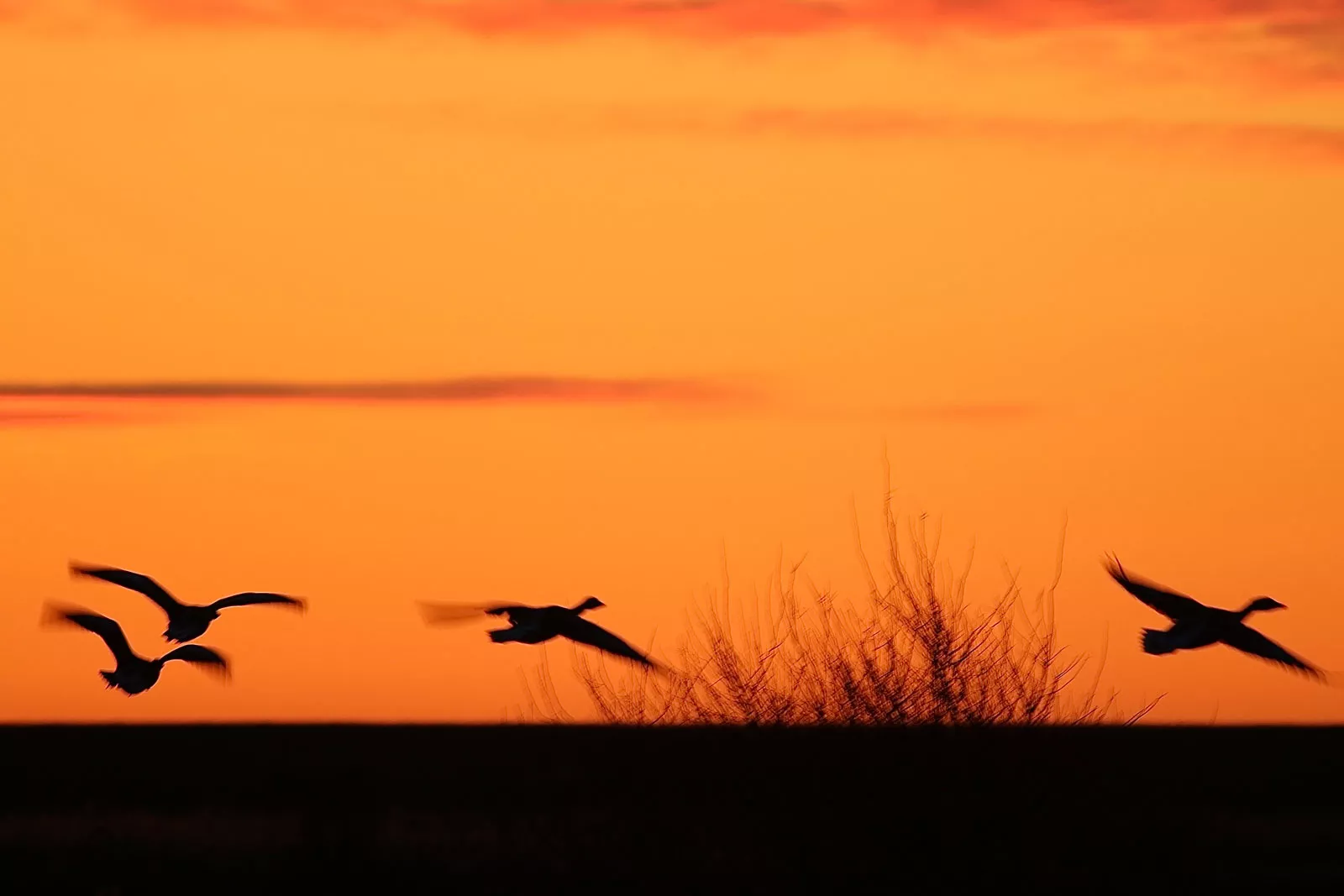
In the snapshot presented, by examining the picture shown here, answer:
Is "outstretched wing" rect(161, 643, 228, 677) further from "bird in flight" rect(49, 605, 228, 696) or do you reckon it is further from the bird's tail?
the bird's tail

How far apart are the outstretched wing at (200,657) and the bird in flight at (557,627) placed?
2.69 metres

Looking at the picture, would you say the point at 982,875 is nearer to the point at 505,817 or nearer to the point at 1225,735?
the point at 505,817

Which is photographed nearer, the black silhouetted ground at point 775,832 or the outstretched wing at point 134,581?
the black silhouetted ground at point 775,832

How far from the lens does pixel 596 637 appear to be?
23.6 meters

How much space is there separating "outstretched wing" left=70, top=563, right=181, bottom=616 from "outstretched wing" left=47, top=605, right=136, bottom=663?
60cm

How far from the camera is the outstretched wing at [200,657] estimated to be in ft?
77.7

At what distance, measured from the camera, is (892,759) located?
19.5 meters

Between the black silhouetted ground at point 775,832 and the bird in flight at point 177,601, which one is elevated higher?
the bird in flight at point 177,601

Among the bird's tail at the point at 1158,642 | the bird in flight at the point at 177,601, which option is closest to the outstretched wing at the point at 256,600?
the bird in flight at the point at 177,601

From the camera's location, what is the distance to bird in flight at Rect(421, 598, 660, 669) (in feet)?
75.5

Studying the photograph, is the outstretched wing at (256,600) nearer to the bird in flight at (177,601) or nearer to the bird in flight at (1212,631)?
the bird in flight at (177,601)

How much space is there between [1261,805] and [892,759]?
570 inches

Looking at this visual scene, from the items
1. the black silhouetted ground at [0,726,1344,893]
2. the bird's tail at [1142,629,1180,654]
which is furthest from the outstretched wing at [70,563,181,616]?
the bird's tail at [1142,629,1180,654]

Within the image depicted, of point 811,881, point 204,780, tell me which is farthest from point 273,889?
point 204,780
